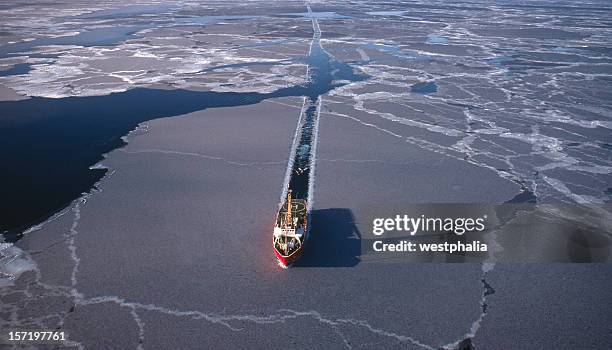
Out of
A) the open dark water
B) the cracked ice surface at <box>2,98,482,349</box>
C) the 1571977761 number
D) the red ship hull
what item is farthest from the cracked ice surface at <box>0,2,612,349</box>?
the open dark water

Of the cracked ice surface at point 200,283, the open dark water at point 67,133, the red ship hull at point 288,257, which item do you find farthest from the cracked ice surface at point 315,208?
the open dark water at point 67,133

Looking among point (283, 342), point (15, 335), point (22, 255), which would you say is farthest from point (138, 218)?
point (283, 342)

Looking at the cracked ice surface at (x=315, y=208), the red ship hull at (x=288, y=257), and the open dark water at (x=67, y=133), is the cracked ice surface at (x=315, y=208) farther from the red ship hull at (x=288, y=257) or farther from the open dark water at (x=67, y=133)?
the open dark water at (x=67, y=133)

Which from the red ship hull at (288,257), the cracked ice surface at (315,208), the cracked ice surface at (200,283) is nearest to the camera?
the cracked ice surface at (200,283)

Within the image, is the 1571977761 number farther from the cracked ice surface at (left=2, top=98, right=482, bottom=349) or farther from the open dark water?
the open dark water

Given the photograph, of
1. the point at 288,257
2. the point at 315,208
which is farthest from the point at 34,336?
the point at 315,208

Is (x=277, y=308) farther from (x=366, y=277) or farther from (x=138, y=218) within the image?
(x=138, y=218)

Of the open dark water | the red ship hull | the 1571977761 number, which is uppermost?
the open dark water

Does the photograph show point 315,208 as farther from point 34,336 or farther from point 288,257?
point 34,336
